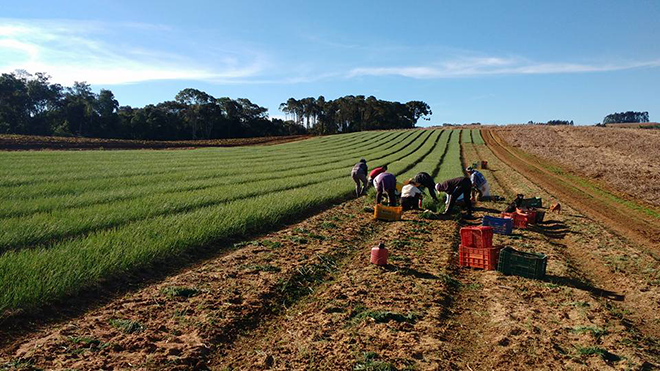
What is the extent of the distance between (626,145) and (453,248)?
1524 inches

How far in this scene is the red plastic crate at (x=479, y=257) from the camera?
23.1ft

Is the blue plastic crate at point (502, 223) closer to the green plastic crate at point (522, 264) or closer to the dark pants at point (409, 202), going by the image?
the green plastic crate at point (522, 264)

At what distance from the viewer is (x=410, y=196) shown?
1225 cm

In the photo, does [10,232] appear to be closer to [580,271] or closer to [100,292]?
[100,292]

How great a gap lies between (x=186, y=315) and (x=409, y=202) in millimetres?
8598

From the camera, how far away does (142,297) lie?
17.8 feet

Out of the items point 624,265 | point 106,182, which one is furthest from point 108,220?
point 624,265

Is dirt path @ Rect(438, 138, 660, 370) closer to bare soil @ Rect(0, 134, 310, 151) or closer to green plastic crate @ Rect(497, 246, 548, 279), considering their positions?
green plastic crate @ Rect(497, 246, 548, 279)

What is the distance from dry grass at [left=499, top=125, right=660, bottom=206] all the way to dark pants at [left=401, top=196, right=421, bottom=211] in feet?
34.1

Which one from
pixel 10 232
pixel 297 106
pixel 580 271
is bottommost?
pixel 580 271

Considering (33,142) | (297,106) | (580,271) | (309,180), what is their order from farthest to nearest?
(297,106) → (33,142) → (309,180) → (580,271)


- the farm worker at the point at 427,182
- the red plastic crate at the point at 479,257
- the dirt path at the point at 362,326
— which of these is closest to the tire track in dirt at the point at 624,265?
the red plastic crate at the point at 479,257

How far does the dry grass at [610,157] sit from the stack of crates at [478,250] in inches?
501

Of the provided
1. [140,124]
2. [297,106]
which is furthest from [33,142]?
[297,106]
